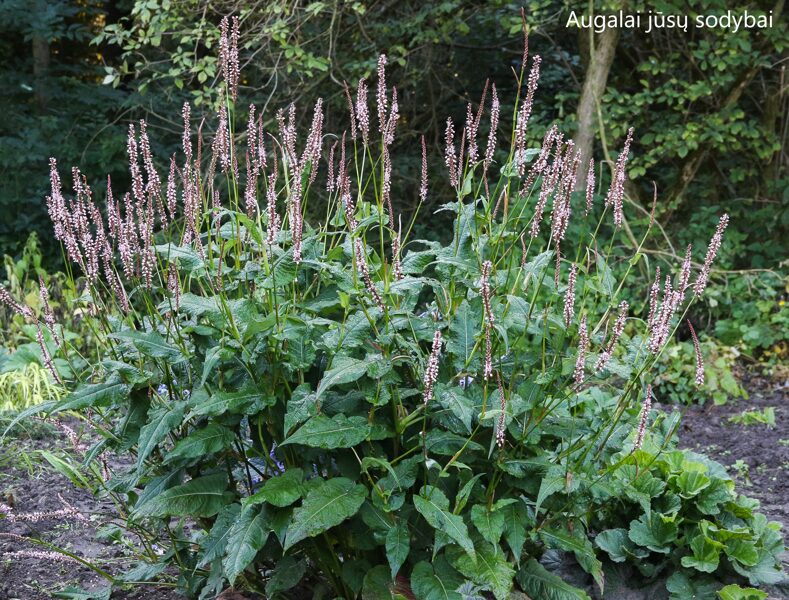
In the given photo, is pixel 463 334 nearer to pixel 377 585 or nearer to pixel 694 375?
pixel 377 585

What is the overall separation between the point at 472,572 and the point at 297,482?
1.67 feet

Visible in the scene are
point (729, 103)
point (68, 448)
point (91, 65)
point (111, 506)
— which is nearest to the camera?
point (111, 506)

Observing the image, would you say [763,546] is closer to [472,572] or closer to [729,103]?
[472,572]

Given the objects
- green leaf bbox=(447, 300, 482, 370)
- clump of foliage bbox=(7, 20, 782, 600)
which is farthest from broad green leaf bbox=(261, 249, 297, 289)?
green leaf bbox=(447, 300, 482, 370)

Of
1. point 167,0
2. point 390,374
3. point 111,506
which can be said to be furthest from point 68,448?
point 167,0

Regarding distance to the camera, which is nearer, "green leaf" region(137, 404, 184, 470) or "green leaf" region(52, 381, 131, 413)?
"green leaf" region(137, 404, 184, 470)

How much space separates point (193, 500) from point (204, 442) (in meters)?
0.21

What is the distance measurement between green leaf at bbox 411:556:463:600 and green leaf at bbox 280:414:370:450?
1.29 ft

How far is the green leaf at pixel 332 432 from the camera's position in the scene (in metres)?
2.14

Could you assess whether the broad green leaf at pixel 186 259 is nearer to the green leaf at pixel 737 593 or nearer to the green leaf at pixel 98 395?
the green leaf at pixel 98 395

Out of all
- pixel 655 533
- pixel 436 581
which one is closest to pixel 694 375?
pixel 655 533

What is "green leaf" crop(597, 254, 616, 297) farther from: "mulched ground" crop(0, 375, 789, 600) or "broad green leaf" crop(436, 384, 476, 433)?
"mulched ground" crop(0, 375, 789, 600)

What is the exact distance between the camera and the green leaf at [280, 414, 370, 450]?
214cm

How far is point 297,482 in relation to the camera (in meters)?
2.27
